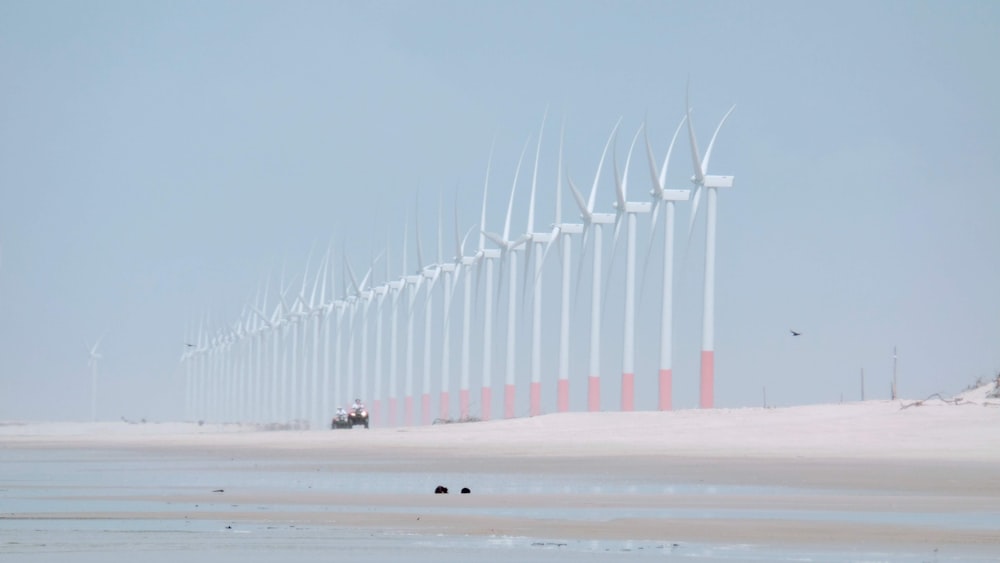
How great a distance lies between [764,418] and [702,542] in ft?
101

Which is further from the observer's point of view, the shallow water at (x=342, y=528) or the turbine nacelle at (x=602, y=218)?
the turbine nacelle at (x=602, y=218)

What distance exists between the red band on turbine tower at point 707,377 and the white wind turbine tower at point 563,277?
14.9 metres

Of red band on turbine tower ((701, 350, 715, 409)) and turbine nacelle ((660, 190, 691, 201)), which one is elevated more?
turbine nacelle ((660, 190, 691, 201))

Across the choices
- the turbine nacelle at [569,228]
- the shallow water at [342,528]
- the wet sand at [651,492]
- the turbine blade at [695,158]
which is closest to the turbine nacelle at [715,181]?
A: the turbine blade at [695,158]

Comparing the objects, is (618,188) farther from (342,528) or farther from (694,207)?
(342,528)

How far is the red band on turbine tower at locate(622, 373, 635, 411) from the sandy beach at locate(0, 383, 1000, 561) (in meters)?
24.1

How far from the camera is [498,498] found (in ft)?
68.0

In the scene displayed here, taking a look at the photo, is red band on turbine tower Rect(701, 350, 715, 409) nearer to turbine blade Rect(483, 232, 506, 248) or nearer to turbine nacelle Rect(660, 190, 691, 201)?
turbine nacelle Rect(660, 190, 691, 201)

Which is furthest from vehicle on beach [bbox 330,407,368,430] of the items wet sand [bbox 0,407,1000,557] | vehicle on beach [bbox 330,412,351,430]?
wet sand [bbox 0,407,1000,557]

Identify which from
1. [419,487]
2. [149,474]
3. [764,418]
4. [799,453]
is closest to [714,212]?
[764,418]

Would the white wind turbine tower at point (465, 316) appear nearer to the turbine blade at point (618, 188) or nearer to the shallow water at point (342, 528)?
the turbine blade at point (618, 188)

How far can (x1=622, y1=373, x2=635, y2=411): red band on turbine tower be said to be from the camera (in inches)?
2776

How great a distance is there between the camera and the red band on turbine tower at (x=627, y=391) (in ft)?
231

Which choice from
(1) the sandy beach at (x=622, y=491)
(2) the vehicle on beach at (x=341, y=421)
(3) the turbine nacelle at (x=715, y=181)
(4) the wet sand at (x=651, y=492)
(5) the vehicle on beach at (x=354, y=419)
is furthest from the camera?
(2) the vehicle on beach at (x=341, y=421)
